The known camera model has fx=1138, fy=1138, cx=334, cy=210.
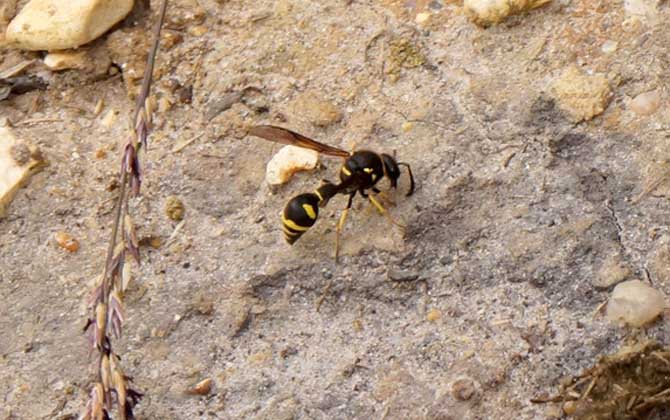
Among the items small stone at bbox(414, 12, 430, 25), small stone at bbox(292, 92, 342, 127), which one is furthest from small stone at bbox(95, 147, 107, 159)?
small stone at bbox(414, 12, 430, 25)

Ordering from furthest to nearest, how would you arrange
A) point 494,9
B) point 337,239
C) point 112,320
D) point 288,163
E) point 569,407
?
point 494,9 < point 288,163 < point 337,239 < point 569,407 < point 112,320

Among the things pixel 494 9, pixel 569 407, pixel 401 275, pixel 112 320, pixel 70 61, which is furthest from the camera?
pixel 70 61

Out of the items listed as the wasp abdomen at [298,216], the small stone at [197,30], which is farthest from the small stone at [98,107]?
the wasp abdomen at [298,216]

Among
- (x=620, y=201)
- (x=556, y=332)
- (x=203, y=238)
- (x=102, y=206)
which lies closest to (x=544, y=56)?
(x=620, y=201)

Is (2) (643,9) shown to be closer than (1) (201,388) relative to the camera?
No

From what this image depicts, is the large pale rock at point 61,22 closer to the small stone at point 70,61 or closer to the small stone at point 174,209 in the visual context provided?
the small stone at point 70,61

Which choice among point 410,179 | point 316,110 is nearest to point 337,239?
point 410,179

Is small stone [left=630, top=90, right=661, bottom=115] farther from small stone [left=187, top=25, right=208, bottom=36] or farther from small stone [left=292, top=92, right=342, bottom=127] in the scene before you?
small stone [left=187, top=25, right=208, bottom=36]

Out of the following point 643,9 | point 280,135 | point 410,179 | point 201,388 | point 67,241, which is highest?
point 643,9

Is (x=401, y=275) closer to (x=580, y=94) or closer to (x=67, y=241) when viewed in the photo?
(x=580, y=94)
